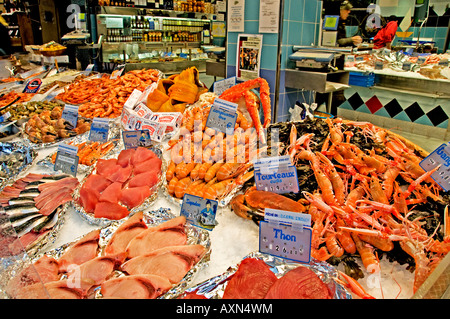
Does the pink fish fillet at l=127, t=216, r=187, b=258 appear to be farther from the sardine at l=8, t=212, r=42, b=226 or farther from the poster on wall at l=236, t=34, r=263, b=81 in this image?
the poster on wall at l=236, t=34, r=263, b=81

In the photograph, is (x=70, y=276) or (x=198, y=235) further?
(x=198, y=235)

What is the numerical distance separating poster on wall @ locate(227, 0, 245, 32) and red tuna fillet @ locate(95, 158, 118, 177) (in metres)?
2.06

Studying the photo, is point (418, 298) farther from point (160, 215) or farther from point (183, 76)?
point (183, 76)

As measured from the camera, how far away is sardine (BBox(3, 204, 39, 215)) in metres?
1.71

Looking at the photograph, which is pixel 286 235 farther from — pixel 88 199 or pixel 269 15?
pixel 269 15

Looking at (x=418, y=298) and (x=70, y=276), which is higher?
(x=418, y=298)

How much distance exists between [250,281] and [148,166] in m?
1.22

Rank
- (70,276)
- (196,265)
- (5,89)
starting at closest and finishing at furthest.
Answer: (70,276), (196,265), (5,89)

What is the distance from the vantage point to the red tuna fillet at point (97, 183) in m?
1.95

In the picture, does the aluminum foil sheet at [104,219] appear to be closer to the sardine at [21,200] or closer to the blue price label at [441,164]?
the sardine at [21,200]

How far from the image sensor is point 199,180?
207 centimetres

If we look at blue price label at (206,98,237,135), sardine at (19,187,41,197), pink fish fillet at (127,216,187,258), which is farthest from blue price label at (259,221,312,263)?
sardine at (19,187,41,197)

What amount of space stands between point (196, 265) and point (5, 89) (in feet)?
15.0

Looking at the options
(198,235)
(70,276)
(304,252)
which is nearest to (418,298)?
(304,252)
